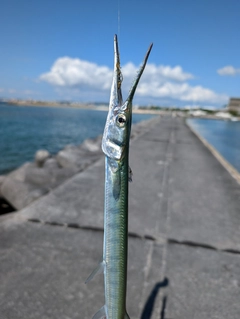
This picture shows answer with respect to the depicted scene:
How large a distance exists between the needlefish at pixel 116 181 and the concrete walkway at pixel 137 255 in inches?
45.3

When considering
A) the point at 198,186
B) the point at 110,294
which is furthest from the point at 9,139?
the point at 110,294

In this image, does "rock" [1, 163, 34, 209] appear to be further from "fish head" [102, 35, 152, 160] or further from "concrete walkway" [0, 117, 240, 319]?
"fish head" [102, 35, 152, 160]

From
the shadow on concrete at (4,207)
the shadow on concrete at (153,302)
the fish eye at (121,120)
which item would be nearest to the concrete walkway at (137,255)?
the shadow on concrete at (153,302)

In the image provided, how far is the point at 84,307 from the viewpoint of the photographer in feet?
7.76

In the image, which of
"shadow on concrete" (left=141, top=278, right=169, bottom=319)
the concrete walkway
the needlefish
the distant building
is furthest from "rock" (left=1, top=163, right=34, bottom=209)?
the distant building

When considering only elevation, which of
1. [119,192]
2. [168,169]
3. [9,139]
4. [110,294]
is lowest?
[9,139]

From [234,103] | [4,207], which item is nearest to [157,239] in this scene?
[4,207]

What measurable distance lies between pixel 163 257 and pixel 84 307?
1.13 metres

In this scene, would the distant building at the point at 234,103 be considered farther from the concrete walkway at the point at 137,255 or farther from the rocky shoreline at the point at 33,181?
the concrete walkway at the point at 137,255

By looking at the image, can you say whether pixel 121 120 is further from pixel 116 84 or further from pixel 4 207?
pixel 4 207

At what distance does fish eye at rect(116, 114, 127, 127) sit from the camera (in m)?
1.32

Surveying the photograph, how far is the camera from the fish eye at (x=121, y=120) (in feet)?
4.34

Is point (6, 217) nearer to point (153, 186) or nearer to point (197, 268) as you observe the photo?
point (197, 268)

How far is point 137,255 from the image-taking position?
10.5ft
